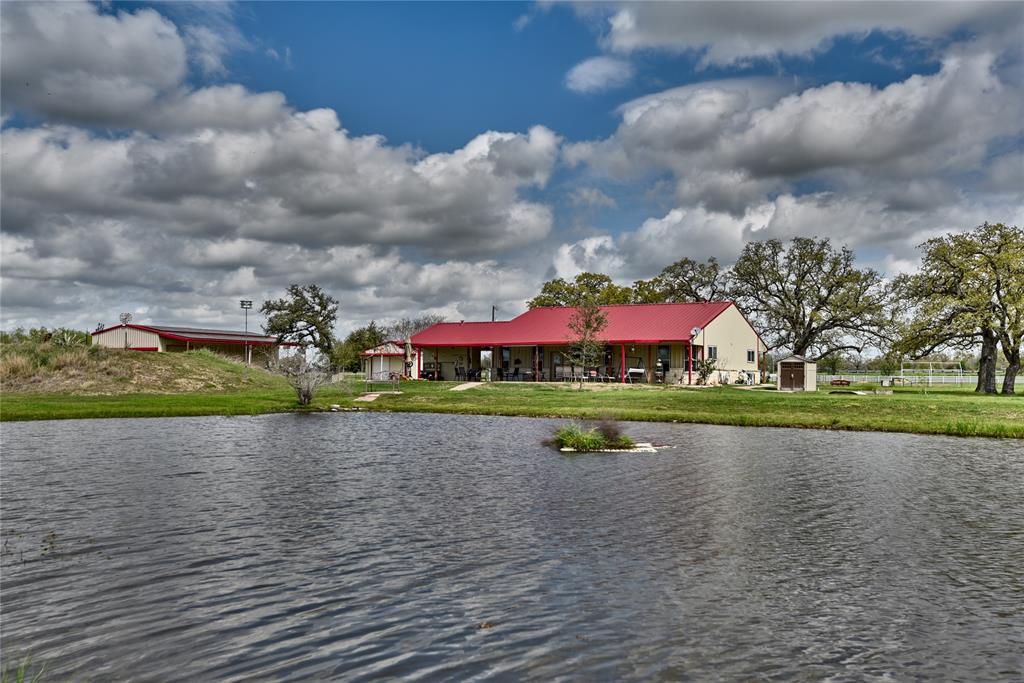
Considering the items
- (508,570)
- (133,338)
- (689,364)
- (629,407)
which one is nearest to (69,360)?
(133,338)

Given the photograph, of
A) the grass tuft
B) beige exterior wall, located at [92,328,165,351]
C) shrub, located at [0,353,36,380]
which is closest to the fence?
shrub, located at [0,353,36,380]

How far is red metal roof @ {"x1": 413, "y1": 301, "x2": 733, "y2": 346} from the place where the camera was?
169 feet

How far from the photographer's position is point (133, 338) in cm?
6431

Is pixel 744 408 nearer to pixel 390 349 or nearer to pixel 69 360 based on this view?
pixel 69 360

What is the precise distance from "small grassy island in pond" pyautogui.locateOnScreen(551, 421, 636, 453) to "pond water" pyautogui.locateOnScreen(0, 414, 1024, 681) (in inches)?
116

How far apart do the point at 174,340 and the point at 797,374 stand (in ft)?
168

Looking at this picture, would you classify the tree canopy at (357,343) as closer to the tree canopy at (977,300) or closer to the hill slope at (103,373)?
the hill slope at (103,373)

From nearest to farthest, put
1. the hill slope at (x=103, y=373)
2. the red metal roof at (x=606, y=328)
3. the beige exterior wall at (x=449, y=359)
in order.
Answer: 1. the hill slope at (x=103, y=373)
2. the red metal roof at (x=606, y=328)
3. the beige exterior wall at (x=449, y=359)

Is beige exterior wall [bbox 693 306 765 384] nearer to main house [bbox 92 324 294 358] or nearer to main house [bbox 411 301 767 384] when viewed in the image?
main house [bbox 411 301 767 384]

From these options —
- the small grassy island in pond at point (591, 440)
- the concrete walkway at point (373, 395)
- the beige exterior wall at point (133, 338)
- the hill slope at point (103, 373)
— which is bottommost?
the small grassy island in pond at point (591, 440)

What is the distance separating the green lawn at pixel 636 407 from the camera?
2677 cm

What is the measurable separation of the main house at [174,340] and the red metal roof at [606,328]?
1834 centimetres

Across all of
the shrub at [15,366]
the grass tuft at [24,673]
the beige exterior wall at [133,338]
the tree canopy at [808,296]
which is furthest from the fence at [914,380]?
the beige exterior wall at [133,338]

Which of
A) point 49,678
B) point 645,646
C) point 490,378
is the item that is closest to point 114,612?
point 49,678
